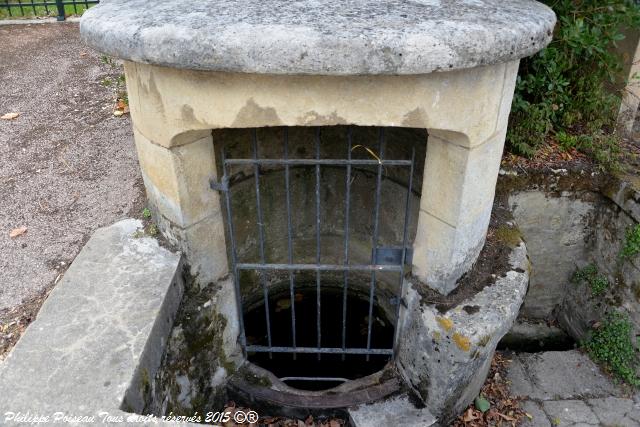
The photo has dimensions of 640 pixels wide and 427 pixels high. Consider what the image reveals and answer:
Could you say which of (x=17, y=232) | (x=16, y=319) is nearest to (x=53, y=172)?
(x=17, y=232)

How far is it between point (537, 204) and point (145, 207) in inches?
107

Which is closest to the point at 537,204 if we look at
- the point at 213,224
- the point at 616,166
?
the point at 616,166

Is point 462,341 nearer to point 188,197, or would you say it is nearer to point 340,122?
point 340,122

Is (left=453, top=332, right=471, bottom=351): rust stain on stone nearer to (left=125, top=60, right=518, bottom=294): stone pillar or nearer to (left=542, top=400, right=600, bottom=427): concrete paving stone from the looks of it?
(left=125, top=60, right=518, bottom=294): stone pillar

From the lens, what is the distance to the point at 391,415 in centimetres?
282

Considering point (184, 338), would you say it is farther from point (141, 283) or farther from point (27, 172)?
point (27, 172)

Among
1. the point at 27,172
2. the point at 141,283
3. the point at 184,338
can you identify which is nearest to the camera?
the point at 141,283

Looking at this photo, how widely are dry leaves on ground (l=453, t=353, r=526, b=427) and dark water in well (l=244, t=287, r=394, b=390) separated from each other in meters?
→ 0.67

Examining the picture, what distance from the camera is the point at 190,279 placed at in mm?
2658

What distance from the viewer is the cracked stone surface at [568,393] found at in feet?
10.4

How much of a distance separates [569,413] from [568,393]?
18 centimetres

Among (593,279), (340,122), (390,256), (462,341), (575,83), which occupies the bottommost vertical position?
(593,279)

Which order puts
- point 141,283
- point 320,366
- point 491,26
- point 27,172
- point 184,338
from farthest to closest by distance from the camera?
point 320,366
point 27,172
point 184,338
point 141,283
point 491,26

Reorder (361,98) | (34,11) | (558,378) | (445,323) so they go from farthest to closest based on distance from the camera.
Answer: (34,11)
(558,378)
(445,323)
(361,98)
